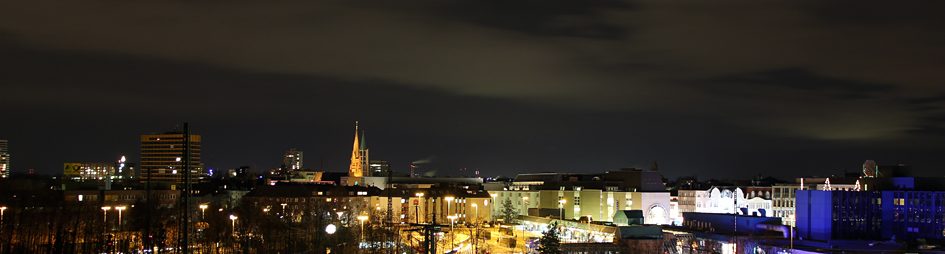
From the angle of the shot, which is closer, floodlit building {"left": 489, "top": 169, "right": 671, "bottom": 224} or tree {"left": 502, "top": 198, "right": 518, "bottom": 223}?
floodlit building {"left": 489, "top": 169, "right": 671, "bottom": 224}

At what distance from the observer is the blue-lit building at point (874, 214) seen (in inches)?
3396

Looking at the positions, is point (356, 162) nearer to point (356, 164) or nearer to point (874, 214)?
point (356, 164)

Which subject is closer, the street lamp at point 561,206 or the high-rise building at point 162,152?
the street lamp at point 561,206

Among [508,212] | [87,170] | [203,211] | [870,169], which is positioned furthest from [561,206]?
[87,170]

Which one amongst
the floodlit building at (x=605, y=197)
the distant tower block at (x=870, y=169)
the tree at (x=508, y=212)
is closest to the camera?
the distant tower block at (x=870, y=169)

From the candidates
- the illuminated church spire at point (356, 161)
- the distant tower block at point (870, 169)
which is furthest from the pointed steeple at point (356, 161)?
the distant tower block at point (870, 169)

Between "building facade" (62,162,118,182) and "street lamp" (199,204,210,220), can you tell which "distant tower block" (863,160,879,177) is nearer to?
"street lamp" (199,204,210,220)

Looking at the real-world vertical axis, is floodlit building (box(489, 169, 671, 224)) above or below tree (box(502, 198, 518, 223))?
above

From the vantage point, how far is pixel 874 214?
89.9 meters

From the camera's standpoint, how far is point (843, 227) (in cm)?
8725

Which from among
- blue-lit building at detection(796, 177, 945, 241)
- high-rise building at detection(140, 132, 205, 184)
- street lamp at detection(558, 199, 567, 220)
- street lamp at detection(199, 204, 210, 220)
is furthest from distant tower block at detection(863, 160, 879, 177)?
high-rise building at detection(140, 132, 205, 184)

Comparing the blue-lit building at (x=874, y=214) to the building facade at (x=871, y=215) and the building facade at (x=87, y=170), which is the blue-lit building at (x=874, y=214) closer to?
the building facade at (x=871, y=215)

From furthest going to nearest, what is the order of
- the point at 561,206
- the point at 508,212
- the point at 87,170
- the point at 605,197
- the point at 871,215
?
the point at 87,170
the point at 508,212
the point at 561,206
the point at 605,197
the point at 871,215

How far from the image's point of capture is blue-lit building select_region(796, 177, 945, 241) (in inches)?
3396
